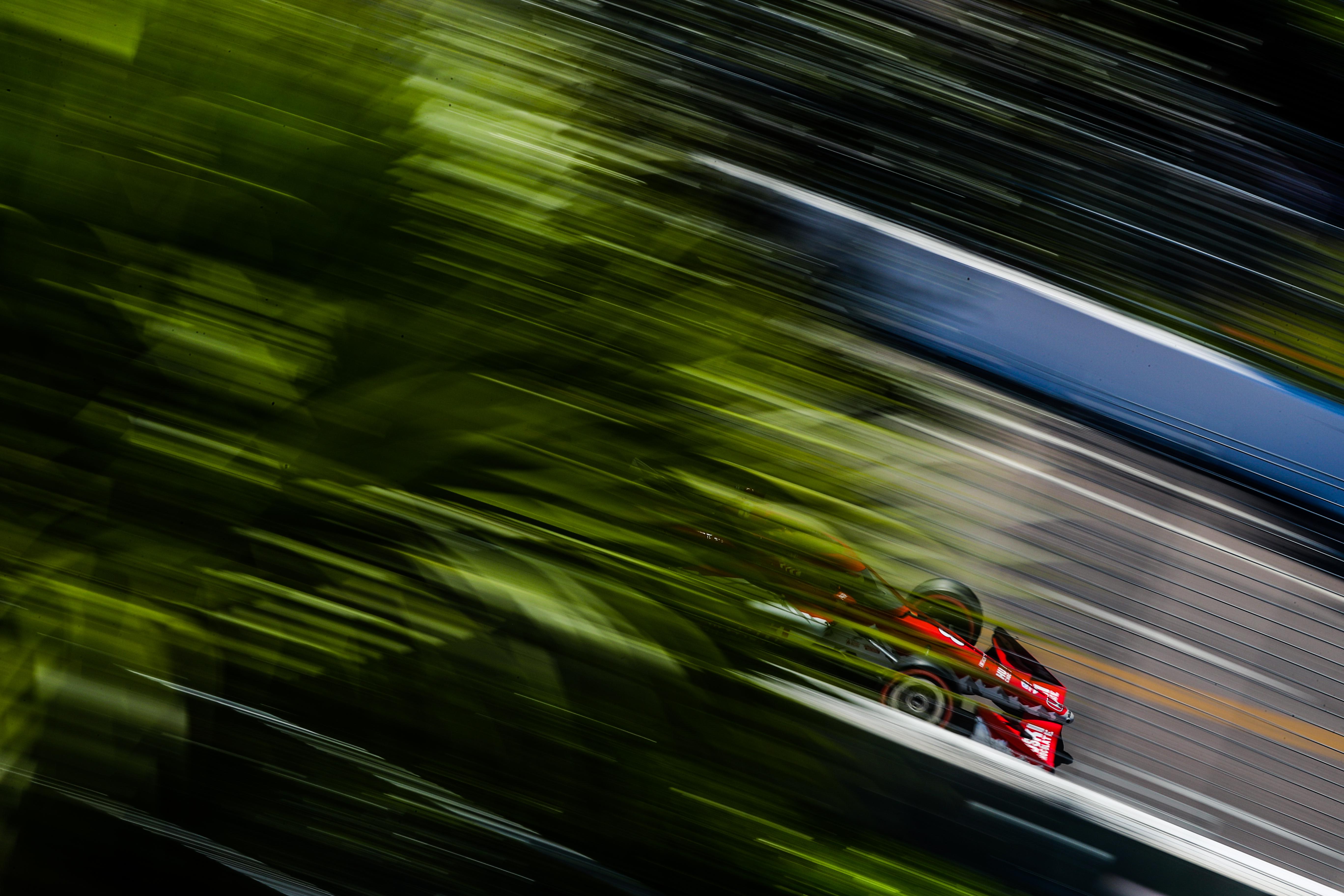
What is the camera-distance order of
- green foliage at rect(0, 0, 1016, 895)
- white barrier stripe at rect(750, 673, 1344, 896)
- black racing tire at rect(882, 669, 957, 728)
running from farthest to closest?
white barrier stripe at rect(750, 673, 1344, 896) < black racing tire at rect(882, 669, 957, 728) < green foliage at rect(0, 0, 1016, 895)

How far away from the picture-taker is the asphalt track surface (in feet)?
4.16

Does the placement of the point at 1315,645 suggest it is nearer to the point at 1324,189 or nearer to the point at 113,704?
the point at 1324,189

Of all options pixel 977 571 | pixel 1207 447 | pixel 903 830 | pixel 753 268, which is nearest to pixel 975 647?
pixel 977 571

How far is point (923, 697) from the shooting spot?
86cm

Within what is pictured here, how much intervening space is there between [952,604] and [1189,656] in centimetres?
90

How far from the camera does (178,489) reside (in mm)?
609

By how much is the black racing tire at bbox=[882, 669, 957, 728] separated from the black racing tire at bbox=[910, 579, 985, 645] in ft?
0.17

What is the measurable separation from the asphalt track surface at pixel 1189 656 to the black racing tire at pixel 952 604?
0.49m

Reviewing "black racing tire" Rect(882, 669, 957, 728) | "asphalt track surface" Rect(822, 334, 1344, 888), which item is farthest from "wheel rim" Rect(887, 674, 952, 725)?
"asphalt track surface" Rect(822, 334, 1344, 888)

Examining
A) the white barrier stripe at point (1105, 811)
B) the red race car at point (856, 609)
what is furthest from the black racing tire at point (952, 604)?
the white barrier stripe at point (1105, 811)

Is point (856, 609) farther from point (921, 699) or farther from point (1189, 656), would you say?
point (1189, 656)

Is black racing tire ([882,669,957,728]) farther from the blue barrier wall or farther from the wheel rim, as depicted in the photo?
the blue barrier wall

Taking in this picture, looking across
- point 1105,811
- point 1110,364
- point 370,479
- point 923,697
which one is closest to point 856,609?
point 923,697

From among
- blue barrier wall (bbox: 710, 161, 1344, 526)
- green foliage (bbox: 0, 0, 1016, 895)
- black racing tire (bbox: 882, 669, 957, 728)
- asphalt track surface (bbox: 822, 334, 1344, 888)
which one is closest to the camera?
green foliage (bbox: 0, 0, 1016, 895)
